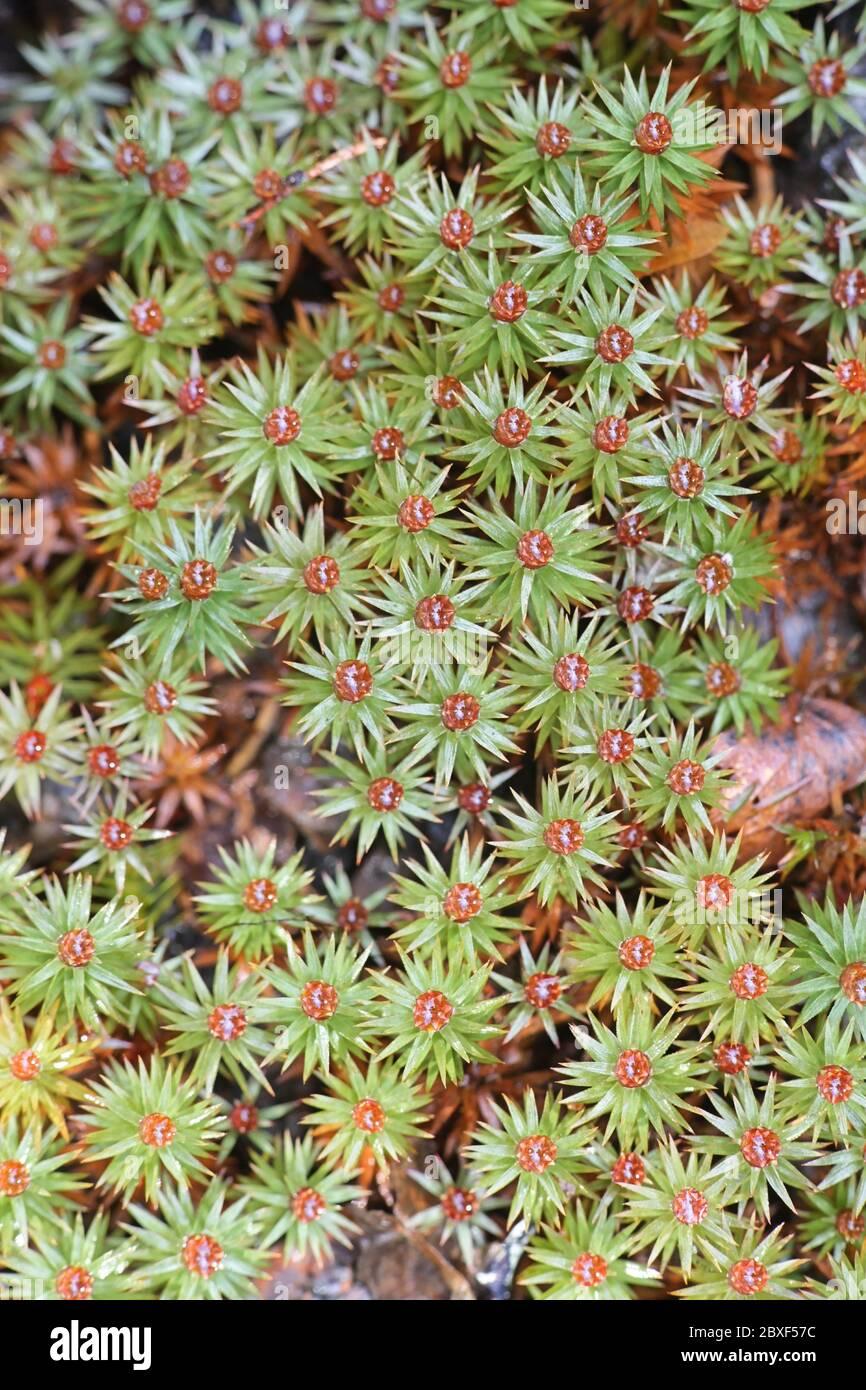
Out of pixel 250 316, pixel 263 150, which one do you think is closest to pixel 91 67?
pixel 263 150

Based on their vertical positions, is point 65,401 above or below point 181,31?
below

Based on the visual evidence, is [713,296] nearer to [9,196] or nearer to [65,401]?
[65,401]

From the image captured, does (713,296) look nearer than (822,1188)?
No

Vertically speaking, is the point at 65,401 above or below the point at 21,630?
above

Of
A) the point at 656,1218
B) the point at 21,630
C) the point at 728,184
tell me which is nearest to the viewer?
the point at 656,1218

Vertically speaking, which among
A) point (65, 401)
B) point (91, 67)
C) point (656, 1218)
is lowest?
point (656, 1218)

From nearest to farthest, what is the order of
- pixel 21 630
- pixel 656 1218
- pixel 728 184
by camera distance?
pixel 656 1218
pixel 728 184
pixel 21 630
